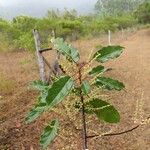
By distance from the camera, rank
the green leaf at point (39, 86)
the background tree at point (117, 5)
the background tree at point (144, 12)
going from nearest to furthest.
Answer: the green leaf at point (39, 86) < the background tree at point (144, 12) < the background tree at point (117, 5)

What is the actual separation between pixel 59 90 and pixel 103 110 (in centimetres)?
34

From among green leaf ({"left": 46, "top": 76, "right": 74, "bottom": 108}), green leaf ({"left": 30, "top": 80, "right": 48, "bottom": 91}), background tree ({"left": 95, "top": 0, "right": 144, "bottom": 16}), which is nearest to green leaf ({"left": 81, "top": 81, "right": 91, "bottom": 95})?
green leaf ({"left": 46, "top": 76, "right": 74, "bottom": 108})

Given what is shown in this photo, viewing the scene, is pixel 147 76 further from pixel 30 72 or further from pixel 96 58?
pixel 96 58

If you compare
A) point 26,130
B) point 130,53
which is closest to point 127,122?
point 26,130

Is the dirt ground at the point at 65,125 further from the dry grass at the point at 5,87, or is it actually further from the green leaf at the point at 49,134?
the green leaf at the point at 49,134

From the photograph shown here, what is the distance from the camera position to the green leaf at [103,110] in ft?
6.55

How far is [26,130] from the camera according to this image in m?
Answer: 7.52

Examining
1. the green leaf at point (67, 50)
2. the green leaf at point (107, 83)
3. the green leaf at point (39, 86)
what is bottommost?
the green leaf at point (39, 86)

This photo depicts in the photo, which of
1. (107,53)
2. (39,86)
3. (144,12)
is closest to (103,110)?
(107,53)

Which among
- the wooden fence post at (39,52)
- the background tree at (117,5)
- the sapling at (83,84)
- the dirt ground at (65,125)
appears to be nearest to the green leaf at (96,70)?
the sapling at (83,84)

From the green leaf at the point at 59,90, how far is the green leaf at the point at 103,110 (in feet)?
0.87

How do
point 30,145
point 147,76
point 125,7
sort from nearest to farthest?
point 30,145, point 147,76, point 125,7

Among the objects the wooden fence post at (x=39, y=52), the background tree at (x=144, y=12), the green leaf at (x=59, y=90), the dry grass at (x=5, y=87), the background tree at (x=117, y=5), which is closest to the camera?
the green leaf at (x=59, y=90)

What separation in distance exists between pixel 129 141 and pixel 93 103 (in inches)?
210
